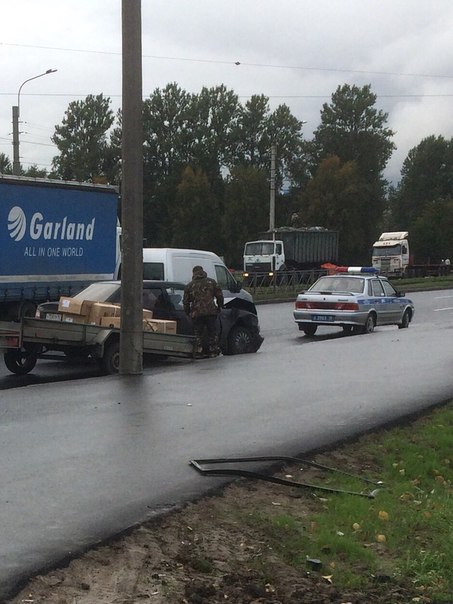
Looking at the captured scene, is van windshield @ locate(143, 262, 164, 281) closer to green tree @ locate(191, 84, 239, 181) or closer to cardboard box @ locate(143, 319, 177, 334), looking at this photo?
cardboard box @ locate(143, 319, 177, 334)

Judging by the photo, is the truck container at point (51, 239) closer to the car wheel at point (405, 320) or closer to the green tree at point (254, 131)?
the car wheel at point (405, 320)

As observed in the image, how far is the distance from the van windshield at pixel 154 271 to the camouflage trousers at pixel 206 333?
4370 millimetres

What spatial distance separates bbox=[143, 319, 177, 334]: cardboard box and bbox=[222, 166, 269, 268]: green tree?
217 ft

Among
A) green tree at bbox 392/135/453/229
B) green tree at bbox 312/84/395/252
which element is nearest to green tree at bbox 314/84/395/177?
Answer: green tree at bbox 312/84/395/252

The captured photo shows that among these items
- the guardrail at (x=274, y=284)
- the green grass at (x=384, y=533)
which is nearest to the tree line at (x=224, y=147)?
the guardrail at (x=274, y=284)

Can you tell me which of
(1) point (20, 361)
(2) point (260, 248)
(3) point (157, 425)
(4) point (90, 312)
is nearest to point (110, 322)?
(4) point (90, 312)

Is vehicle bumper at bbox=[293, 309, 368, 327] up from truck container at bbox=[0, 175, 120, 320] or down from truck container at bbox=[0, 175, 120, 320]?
down

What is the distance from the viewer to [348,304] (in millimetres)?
23391

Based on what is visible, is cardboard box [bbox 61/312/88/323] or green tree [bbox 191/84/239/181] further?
green tree [bbox 191/84/239/181]

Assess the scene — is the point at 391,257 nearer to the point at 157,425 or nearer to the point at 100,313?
the point at 100,313

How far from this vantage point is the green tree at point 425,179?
125 metres

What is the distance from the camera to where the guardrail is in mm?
40562

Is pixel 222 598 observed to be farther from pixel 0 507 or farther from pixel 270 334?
pixel 270 334

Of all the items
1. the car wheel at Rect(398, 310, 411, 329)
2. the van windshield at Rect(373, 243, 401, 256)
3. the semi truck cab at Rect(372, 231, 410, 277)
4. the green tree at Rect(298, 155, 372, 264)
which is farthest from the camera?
the green tree at Rect(298, 155, 372, 264)
